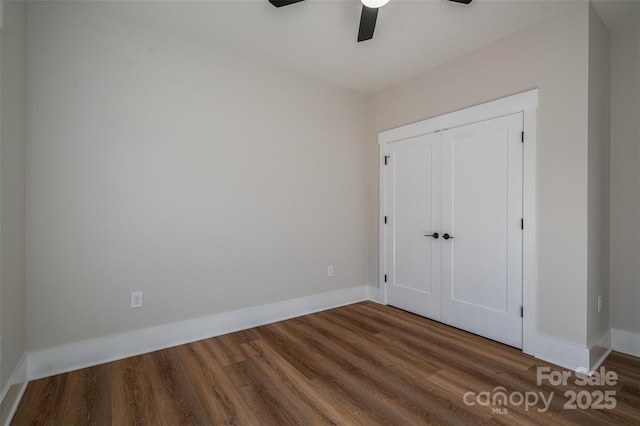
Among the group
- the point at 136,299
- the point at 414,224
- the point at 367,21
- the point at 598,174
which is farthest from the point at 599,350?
the point at 136,299

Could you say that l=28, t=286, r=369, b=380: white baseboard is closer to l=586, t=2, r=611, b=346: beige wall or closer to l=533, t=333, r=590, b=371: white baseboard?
l=533, t=333, r=590, b=371: white baseboard

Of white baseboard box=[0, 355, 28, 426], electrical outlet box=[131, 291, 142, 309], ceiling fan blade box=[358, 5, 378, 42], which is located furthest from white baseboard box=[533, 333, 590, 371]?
white baseboard box=[0, 355, 28, 426]

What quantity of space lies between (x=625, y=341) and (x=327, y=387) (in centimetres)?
253

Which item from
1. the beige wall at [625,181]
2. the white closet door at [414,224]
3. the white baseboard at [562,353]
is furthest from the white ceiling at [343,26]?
the white baseboard at [562,353]

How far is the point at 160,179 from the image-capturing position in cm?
254

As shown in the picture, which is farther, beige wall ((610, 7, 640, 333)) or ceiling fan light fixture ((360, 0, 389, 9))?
beige wall ((610, 7, 640, 333))

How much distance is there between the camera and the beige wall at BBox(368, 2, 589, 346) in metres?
2.18

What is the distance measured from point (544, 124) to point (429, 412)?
2266 mm

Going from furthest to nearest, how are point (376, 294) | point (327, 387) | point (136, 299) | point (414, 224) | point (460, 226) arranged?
1. point (376, 294)
2. point (414, 224)
3. point (460, 226)
4. point (136, 299)
5. point (327, 387)

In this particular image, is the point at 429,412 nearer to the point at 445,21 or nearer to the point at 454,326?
the point at 454,326

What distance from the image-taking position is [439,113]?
311 centimetres

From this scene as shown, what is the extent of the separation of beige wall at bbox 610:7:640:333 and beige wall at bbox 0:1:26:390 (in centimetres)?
432

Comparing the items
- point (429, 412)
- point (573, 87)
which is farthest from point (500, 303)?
point (573, 87)

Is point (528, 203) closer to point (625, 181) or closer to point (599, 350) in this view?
point (625, 181)
